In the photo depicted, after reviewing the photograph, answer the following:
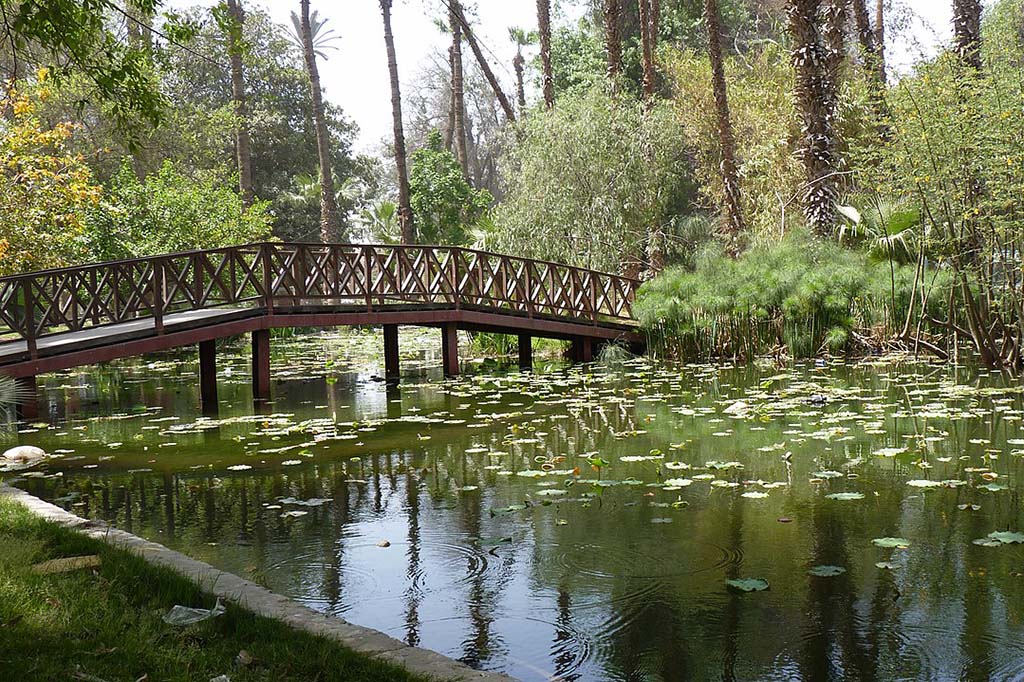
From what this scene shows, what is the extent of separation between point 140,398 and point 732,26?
84.4 ft

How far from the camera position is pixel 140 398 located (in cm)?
1320

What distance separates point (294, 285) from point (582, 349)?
5.17m

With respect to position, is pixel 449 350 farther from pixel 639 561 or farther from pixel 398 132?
pixel 398 132

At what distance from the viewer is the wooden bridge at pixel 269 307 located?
1097 centimetres

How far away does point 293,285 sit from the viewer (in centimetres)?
1405

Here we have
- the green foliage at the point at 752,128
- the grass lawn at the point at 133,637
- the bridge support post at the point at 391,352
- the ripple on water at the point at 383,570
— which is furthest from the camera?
the green foliage at the point at 752,128

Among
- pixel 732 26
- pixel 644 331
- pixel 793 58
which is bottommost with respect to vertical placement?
pixel 644 331

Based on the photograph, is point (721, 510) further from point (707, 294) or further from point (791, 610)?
point (707, 294)

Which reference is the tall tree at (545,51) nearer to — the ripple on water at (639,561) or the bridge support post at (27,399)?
the bridge support post at (27,399)

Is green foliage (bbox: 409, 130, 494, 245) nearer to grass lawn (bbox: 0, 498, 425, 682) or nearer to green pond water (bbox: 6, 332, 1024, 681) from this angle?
green pond water (bbox: 6, 332, 1024, 681)

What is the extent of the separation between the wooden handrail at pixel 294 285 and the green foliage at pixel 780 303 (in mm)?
1782

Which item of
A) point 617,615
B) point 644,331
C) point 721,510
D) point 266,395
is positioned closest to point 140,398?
point 266,395

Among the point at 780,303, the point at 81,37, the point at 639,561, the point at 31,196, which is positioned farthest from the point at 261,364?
the point at 639,561

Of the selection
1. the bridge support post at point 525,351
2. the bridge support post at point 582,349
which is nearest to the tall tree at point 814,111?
the bridge support post at point 582,349
